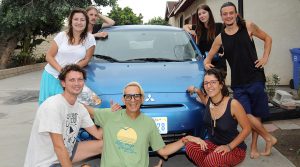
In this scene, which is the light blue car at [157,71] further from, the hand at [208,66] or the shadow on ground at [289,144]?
the shadow on ground at [289,144]

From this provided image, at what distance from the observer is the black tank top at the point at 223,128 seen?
137 inches

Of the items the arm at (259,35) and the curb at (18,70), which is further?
the curb at (18,70)

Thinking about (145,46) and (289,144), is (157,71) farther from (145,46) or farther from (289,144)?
(289,144)

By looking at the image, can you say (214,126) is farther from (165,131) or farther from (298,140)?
(298,140)

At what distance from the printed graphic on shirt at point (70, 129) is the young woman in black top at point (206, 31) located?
7.83 ft

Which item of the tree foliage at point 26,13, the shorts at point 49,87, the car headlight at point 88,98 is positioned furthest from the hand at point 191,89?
the tree foliage at point 26,13

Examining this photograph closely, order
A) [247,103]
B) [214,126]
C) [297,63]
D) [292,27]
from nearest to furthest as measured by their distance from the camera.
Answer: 1. [214,126]
2. [247,103]
3. [297,63]
4. [292,27]

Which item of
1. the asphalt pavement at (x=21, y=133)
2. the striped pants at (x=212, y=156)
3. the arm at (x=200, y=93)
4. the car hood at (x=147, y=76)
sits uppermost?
the car hood at (x=147, y=76)

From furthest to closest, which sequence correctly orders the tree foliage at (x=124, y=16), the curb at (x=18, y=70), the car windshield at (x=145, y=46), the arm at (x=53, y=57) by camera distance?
the tree foliage at (x=124, y=16), the curb at (x=18, y=70), the car windshield at (x=145, y=46), the arm at (x=53, y=57)

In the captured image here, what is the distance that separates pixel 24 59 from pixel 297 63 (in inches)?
504

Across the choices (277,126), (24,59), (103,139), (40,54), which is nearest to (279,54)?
(277,126)

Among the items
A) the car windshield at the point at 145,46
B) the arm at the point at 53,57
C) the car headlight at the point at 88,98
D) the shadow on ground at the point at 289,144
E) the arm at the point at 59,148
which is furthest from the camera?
the car windshield at the point at 145,46

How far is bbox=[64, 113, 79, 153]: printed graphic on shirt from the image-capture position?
3.08 metres

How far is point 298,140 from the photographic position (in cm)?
499
